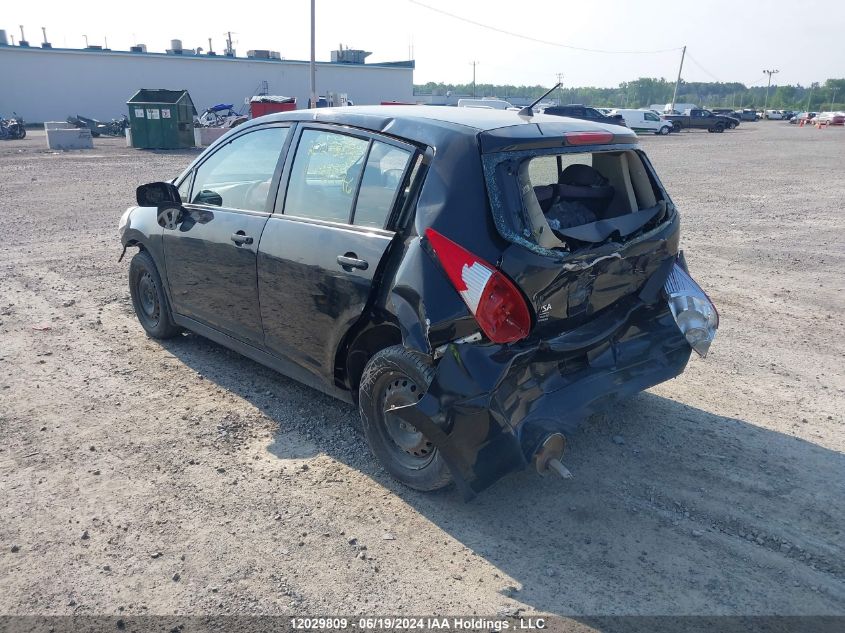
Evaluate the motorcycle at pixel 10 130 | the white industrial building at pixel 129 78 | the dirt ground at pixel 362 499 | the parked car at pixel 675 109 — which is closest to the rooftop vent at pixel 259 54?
the white industrial building at pixel 129 78

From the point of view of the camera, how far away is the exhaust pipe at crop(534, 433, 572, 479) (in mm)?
3111

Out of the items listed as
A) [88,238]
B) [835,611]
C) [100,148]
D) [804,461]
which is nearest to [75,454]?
[835,611]

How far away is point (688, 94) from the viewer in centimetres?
14412

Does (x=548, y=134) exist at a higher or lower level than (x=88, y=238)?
higher

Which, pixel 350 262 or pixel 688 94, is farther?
pixel 688 94

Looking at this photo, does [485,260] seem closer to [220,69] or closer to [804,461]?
[804,461]

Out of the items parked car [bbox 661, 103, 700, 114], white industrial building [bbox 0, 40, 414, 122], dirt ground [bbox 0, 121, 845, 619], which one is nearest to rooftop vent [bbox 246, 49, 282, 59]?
white industrial building [bbox 0, 40, 414, 122]

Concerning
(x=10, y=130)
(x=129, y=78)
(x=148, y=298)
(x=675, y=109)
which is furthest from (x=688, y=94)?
(x=148, y=298)

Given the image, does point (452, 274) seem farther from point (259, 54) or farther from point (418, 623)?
point (259, 54)

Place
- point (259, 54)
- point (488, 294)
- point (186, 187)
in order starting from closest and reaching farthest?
1. point (488, 294)
2. point (186, 187)
3. point (259, 54)

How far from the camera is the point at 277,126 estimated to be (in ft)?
14.5

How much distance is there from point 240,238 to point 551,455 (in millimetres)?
2415

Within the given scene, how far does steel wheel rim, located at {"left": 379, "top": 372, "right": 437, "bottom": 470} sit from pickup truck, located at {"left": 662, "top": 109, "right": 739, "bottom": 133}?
1959 inches

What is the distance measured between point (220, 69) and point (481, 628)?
5599cm
